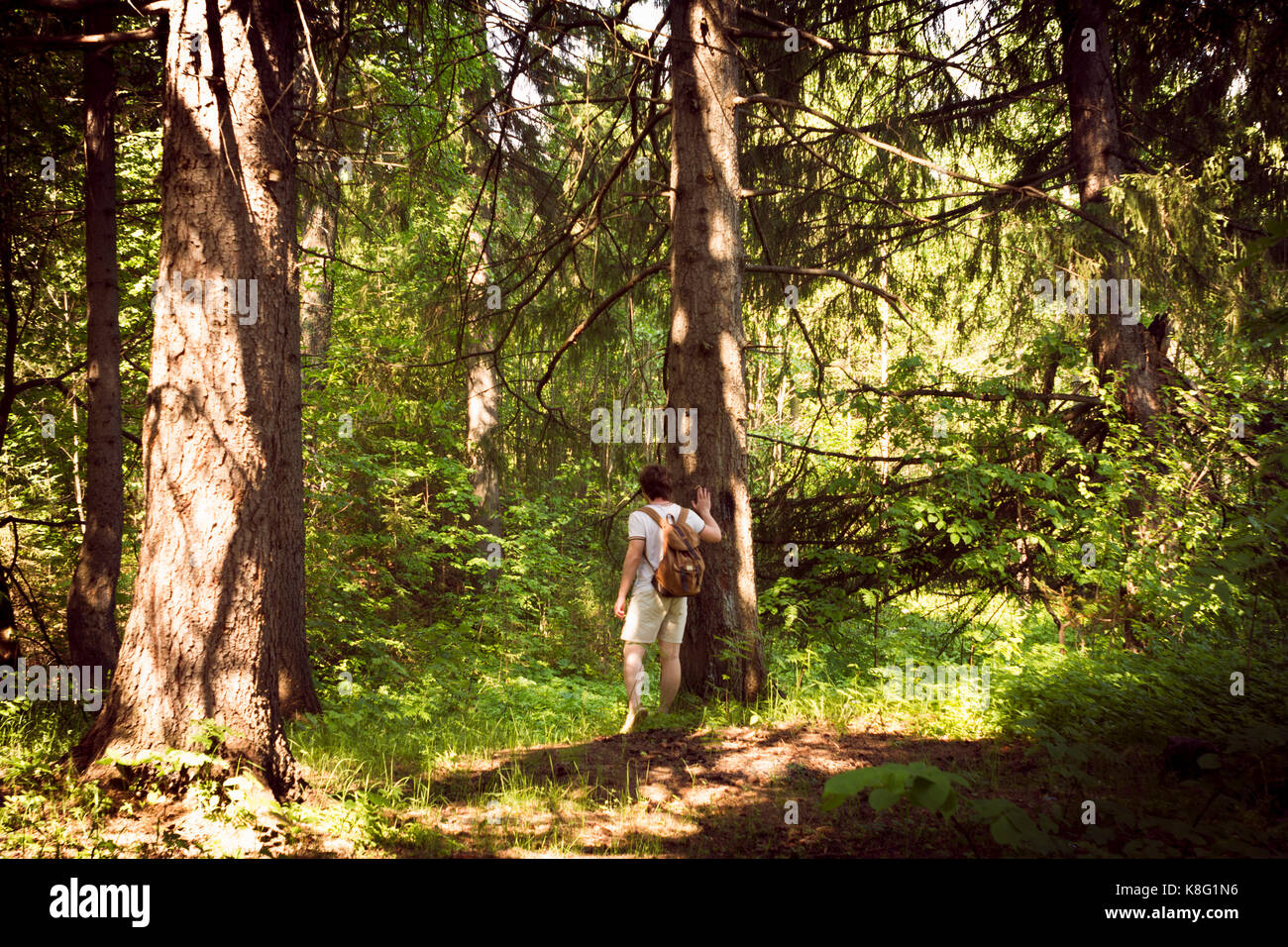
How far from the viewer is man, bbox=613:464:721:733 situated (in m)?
5.95

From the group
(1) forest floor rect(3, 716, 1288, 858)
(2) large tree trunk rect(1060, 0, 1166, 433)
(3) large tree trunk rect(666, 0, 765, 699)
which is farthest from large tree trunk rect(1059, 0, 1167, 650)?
(1) forest floor rect(3, 716, 1288, 858)

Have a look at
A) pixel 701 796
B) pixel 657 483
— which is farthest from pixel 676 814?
pixel 657 483

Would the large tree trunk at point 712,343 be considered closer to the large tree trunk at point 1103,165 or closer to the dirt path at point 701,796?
the dirt path at point 701,796

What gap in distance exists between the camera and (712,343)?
648 centimetres

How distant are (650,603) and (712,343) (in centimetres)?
227

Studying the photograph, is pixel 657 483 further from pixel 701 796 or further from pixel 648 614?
pixel 701 796

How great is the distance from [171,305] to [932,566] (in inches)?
310

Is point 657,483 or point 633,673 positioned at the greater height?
point 657,483

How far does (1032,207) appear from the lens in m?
9.62

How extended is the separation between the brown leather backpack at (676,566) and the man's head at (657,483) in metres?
0.23

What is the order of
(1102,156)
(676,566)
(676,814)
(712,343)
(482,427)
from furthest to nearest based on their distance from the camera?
(482,427) → (1102,156) → (712,343) → (676,566) → (676,814)

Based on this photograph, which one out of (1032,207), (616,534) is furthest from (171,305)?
(1032,207)

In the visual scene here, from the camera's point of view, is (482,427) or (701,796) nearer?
(701,796)
